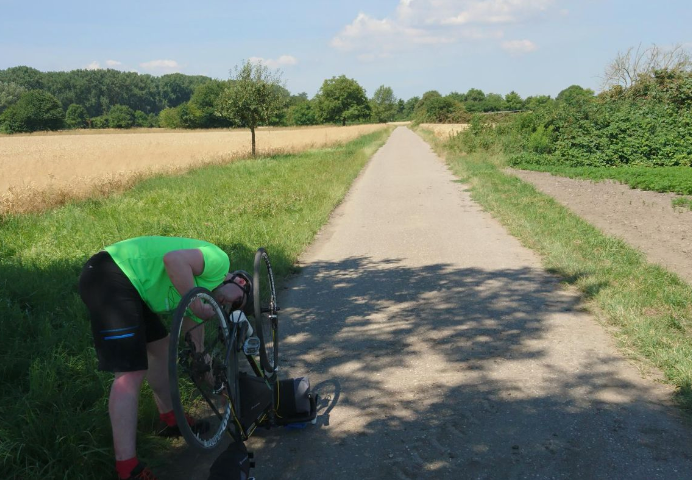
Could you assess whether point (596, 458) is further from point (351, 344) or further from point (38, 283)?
point (38, 283)

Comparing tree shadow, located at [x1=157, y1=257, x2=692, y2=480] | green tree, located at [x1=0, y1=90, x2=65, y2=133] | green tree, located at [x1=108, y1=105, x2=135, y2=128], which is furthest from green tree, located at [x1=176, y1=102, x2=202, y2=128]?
tree shadow, located at [x1=157, y1=257, x2=692, y2=480]

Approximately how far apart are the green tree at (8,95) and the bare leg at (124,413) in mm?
99896

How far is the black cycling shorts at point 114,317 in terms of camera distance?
2.67 m

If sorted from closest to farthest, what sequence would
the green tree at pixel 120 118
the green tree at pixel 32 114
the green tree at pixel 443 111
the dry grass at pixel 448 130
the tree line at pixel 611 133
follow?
the tree line at pixel 611 133 → the dry grass at pixel 448 130 → the green tree at pixel 443 111 → the green tree at pixel 32 114 → the green tree at pixel 120 118

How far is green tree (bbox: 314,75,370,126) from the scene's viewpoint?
93.1m

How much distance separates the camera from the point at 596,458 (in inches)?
117

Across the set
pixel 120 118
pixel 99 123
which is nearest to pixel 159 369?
pixel 120 118

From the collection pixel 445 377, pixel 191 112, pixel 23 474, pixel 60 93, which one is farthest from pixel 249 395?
pixel 60 93

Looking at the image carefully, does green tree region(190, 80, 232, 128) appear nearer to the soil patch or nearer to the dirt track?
the soil patch

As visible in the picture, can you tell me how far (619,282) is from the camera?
6.07m

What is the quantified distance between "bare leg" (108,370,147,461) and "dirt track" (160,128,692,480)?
457 mm

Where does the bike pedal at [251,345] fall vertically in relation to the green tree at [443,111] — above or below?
below

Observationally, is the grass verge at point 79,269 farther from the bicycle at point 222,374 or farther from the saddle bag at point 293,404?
the saddle bag at point 293,404

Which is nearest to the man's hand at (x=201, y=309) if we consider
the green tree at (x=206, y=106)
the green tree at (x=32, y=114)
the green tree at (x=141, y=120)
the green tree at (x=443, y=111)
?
the green tree at (x=443, y=111)
